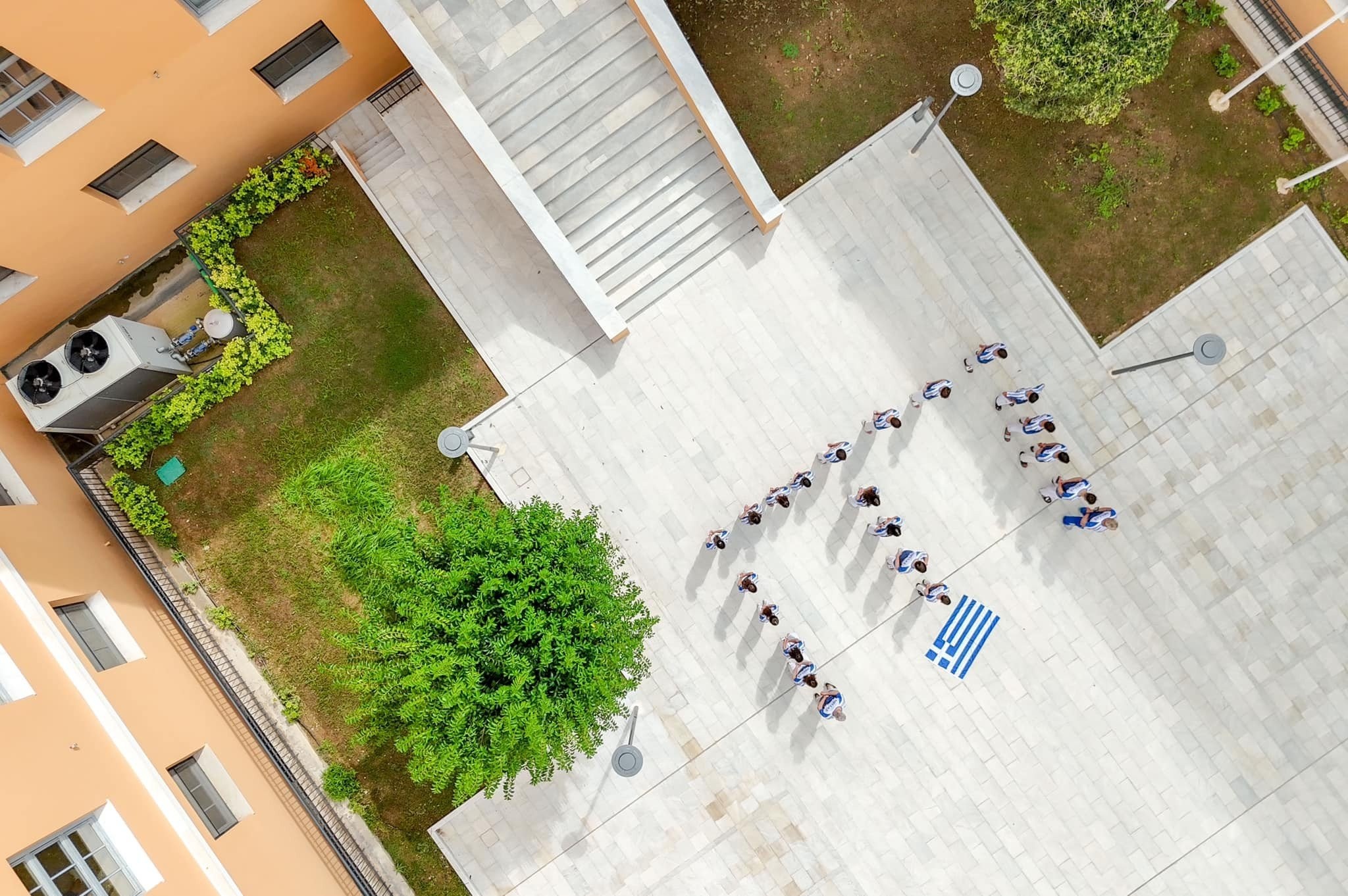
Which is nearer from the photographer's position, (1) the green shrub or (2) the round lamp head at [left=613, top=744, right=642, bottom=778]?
(2) the round lamp head at [left=613, top=744, right=642, bottom=778]

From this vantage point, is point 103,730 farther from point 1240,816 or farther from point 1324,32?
point 1324,32

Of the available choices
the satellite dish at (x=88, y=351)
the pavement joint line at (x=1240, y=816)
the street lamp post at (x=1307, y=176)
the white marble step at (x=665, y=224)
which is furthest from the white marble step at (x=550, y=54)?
the pavement joint line at (x=1240, y=816)

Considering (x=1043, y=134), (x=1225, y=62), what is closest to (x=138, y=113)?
(x=1043, y=134)

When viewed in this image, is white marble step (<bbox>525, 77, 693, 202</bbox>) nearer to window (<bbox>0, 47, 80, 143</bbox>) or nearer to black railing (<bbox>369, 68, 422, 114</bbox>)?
black railing (<bbox>369, 68, 422, 114</bbox>)

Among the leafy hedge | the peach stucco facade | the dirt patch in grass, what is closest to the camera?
the peach stucco facade

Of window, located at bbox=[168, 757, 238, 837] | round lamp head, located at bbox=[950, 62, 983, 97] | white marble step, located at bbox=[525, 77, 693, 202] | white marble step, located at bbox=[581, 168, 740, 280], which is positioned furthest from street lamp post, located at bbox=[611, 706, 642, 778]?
round lamp head, located at bbox=[950, 62, 983, 97]
